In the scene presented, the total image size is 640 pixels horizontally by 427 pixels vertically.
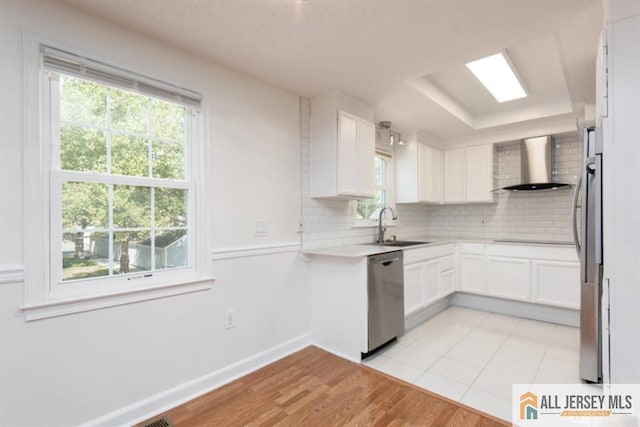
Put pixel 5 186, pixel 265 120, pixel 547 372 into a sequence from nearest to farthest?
pixel 5 186 → pixel 547 372 → pixel 265 120

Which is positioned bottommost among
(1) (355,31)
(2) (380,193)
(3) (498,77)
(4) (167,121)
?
(2) (380,193)

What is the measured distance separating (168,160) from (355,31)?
1.51 m

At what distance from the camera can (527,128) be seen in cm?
388

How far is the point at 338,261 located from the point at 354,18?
1.86 meters

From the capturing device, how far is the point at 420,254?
11.1 ft

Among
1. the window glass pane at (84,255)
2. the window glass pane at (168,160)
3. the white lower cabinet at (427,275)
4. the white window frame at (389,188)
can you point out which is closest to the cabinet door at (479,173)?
the white lower cabinet at (427,275)

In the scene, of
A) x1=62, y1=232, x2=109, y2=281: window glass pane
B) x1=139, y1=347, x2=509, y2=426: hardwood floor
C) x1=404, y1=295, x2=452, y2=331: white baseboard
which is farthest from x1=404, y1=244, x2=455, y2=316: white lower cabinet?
x1=62, y1=232, x2=109, y2=281: window glass pane

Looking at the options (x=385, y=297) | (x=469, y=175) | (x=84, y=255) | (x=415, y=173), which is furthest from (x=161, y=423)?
(x=469, y=175)

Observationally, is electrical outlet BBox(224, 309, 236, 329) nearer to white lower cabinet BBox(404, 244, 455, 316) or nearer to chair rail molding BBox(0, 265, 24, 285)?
chair rail molding BBox(0, 265, 24, 285)

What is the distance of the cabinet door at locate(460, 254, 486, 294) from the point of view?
3.92m

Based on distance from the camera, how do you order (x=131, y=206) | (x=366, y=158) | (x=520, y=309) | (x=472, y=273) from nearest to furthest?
(x=131, y=206), (x=366, y=158), (x=520, y=309), (x=472, y=273)

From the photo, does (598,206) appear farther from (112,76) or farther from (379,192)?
(112,76)

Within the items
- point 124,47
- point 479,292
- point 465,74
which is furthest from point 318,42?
point 479,292

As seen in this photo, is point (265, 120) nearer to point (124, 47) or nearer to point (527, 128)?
point (124, 47)
